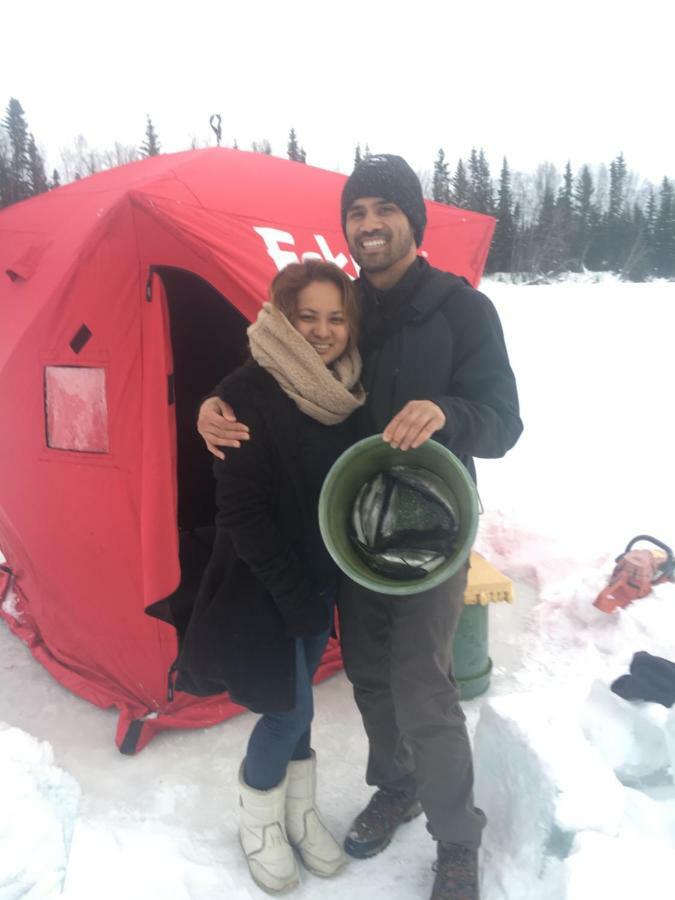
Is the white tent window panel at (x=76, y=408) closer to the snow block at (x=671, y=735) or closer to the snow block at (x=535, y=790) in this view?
the snow block at (x=535, y=790)

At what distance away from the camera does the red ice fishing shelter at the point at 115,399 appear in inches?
101

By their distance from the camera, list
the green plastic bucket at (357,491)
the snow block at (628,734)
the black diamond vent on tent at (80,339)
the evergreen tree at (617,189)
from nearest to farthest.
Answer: the green plastic bucket at (357,491)
the snow block at (628,734)
the black diamond vent on tent at (80,339)
the evergreen tree at (617,189)

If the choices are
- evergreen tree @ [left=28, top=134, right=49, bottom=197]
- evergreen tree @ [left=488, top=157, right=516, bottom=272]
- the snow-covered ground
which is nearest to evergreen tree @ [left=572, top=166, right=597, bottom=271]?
evergreen tree @ [left=488, top=157, right=516, bottom=272]

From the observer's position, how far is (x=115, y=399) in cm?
266

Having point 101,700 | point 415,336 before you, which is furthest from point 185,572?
point 415,336

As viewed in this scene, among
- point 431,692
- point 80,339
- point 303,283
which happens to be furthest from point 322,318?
point 80,339

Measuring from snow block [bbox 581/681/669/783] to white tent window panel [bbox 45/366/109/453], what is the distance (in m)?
2.16

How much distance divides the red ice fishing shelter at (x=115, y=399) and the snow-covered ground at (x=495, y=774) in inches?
7.3

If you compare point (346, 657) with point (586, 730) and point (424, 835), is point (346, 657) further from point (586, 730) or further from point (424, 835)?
point (586, 730)

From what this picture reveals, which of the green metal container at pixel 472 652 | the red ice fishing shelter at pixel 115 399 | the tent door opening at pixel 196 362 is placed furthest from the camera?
the tent door opening at pixel 196 362

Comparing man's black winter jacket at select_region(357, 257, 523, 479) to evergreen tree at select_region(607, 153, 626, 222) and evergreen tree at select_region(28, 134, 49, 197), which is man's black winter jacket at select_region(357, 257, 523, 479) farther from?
evergreen tree at select_region(607, 153, 626, 222)

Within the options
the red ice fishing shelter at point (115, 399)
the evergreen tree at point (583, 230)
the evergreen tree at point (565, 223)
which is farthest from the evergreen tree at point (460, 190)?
the red ice fishing shelter at point (115, 399)

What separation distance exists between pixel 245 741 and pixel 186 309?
8.15ft

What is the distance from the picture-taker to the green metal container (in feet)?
9.39
